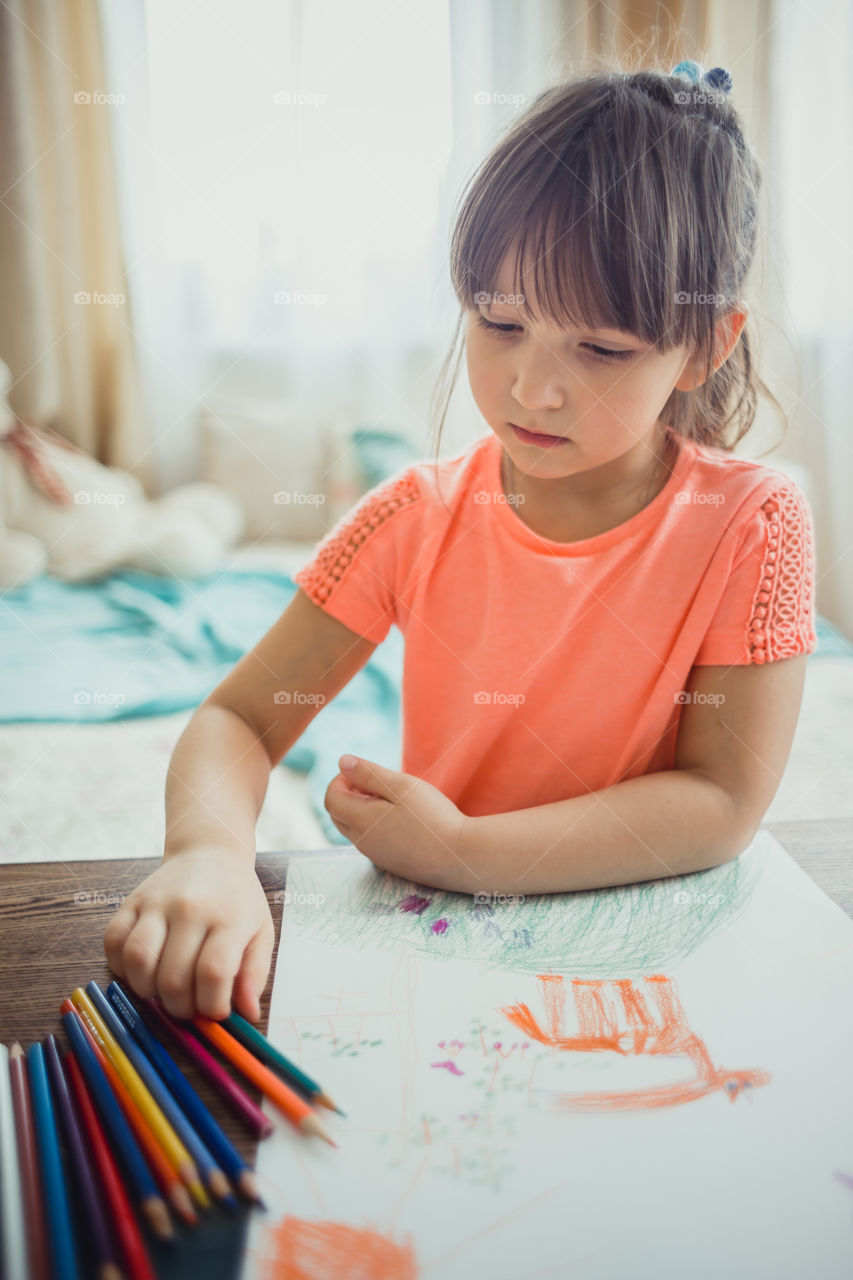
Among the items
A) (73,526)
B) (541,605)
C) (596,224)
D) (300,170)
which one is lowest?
(73,526)

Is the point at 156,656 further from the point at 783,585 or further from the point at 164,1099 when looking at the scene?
the point at 164,1099

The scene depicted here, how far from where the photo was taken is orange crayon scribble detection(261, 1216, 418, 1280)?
311mm

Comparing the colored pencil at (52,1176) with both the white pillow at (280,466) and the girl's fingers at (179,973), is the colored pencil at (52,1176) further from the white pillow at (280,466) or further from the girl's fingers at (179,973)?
the white pillow at (280,466)

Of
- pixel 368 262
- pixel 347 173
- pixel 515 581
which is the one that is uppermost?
pixel 347 173

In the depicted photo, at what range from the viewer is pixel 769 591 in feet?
2.08

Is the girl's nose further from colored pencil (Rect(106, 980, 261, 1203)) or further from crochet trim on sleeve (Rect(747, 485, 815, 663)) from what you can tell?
colored pencil (Rect(106, 980, 261, 1203))

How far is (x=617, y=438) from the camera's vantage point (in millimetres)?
614

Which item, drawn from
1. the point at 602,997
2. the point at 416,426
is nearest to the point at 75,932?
the point at 602,997

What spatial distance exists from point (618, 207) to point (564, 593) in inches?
10.6

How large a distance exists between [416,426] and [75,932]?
2.26 metres

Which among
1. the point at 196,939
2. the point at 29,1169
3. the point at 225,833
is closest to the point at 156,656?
the point at 225,833

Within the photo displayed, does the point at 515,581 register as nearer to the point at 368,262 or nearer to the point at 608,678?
the point at 608,678

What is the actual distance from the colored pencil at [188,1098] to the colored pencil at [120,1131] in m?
0.02

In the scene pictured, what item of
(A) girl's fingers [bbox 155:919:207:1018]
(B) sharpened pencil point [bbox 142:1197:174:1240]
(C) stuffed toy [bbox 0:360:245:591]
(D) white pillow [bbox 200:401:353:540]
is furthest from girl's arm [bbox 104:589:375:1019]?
(D) white pillow [bbox 200:401:353:540]
